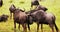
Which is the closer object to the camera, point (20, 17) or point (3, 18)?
point (20, 17)

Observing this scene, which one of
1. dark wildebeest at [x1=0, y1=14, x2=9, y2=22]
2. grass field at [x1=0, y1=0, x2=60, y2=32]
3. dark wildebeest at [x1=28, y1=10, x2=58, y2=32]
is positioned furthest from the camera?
dark wildebeest at [x1=0, y1=14, x2=9, y2=22]

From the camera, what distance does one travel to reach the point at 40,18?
4.57 metres

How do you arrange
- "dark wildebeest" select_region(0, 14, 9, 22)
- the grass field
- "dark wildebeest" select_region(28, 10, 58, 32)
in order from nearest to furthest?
"dark wildebeest" select_region(28, 10, 58, 32)
the grass field
"dark wildebeest" select_region(0, 14, 9, 22)

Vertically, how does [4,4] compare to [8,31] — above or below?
above

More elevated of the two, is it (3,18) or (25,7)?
(25,7)

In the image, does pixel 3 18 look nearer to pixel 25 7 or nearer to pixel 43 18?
pixel 25 7

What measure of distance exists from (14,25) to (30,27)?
0.27 metres

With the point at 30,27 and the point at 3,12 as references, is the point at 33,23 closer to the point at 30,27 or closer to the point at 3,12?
the point at 30,27

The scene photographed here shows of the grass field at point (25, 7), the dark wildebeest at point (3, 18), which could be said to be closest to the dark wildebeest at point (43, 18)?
the grass field at point (25, 7)

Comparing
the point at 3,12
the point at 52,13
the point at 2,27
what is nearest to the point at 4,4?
the point at 3,12

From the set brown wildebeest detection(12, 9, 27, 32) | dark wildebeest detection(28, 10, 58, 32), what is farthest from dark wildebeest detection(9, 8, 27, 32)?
dark wildebeest detection(28, 10, 58, 32)

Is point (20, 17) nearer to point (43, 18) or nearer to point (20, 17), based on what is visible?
point (20, 17)

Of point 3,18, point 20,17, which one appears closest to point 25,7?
point 20,17

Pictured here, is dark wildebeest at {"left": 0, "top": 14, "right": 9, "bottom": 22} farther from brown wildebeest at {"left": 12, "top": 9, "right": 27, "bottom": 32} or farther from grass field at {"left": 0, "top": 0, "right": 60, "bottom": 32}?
brown wildebeest at {"left": 12, "top": 9, "right": 27, "bottom": 32}
